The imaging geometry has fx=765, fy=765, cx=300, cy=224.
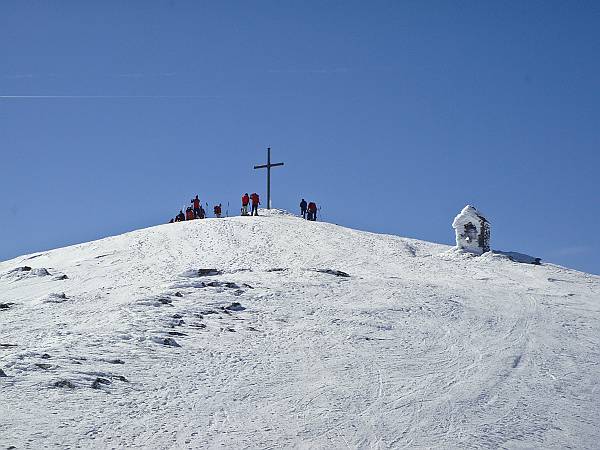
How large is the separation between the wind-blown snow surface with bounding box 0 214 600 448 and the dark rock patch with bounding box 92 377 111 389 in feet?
0.12

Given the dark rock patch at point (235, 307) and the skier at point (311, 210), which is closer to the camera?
the dark rock patch at point (235, 307)

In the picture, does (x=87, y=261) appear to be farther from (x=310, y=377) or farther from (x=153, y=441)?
(x=153, y=441)

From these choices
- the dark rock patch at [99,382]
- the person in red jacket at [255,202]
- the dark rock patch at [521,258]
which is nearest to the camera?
the dark rock patch at [99,382]

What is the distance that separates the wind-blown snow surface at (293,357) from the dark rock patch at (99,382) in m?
0.04

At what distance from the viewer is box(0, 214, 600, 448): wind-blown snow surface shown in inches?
555

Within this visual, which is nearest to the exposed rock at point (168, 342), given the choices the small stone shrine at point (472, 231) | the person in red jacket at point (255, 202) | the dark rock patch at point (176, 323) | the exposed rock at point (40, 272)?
the dark rock patch at point (176, 323)

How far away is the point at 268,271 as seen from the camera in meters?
31.6

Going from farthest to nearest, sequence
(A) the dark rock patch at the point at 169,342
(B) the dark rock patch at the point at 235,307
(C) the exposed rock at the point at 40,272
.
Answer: (C) the exposed rock at the point at 40,272
(B) the dark rock patch at the point at 235,307
(A) the dark rock patch at the point at 169,342

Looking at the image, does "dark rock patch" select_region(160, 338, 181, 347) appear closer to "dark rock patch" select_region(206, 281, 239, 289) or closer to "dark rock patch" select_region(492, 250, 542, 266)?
"dark rock patch" select_region(206, 281, 239, 289)

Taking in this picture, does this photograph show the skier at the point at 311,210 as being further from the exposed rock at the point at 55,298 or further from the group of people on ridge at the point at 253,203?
the exposed rock at the point at 55,298

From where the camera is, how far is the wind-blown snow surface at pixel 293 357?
14.1m

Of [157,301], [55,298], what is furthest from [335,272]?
[55,298]

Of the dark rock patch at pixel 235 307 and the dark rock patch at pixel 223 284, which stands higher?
the dark rock patch at pixel 223 284

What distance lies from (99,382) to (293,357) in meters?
5.19
